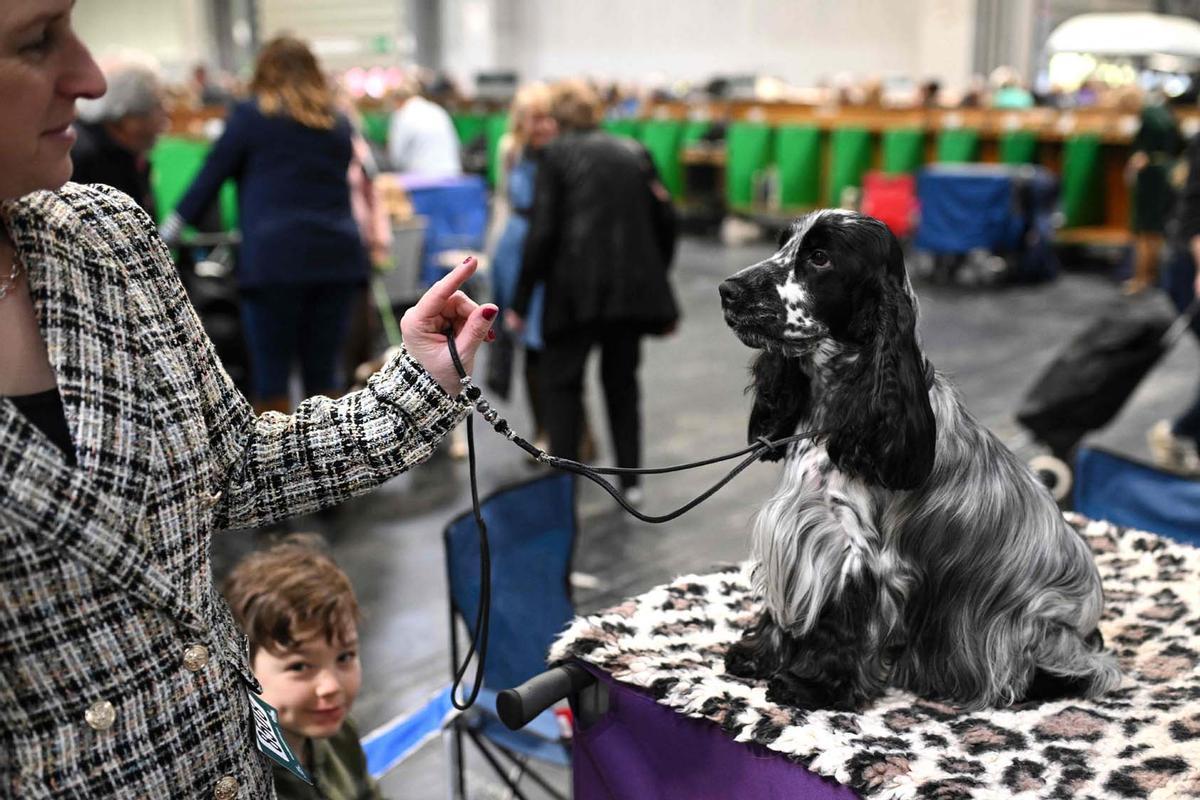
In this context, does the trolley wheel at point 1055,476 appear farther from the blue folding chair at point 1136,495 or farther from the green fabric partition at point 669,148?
the green fabric partition at point 669,148

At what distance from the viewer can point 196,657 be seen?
1.26 m

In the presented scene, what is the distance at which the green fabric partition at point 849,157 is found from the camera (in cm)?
1274

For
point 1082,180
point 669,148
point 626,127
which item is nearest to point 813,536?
point 1082,180

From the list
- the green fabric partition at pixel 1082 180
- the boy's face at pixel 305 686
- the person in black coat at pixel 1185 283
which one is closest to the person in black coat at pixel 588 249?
the person in black coat at pixel 1185 283

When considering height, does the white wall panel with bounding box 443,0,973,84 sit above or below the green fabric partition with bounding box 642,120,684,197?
above

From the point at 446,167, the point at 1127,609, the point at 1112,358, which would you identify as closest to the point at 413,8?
the point at 446,167

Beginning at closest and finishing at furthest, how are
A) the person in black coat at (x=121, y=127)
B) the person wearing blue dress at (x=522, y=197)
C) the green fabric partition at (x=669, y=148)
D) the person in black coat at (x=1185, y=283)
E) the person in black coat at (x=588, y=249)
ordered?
the person in black coat at (x=121, y=127)
the person in black coat at (x=1185, y=283)
the person in black coat at (x=588, y=249)
the person wearing blue dress at (x=522, y=197)
the green fabric partition at (x=669, y=148)

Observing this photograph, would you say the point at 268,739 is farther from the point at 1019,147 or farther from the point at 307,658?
the point at 1019,147

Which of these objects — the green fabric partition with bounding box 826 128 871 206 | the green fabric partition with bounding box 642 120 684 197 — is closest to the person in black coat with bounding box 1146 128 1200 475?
the green fabric partition with bounding box 826 128 871 206

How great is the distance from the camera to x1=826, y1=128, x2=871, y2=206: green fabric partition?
12.7 metres

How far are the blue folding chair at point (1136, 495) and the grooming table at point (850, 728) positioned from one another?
0.72 metres

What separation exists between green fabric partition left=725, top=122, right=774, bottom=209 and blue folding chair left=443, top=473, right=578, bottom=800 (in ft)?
36.7

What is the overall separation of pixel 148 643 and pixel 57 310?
351 mm

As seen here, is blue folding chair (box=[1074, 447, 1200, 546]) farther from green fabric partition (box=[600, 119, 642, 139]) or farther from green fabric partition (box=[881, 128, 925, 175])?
green fabric partition (box=[600, 119, 642, 139])
